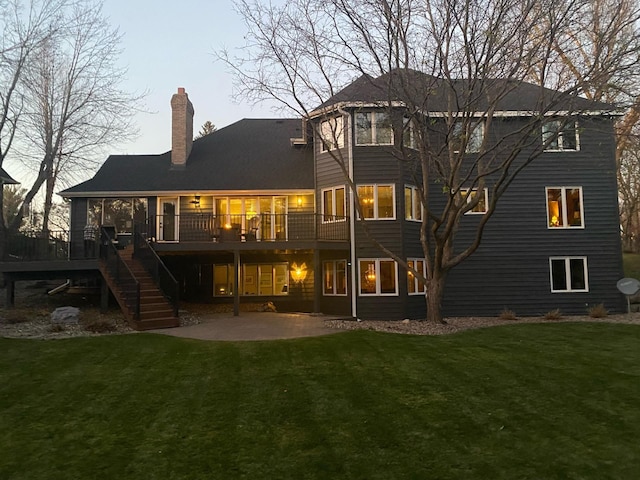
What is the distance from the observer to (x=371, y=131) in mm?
16422

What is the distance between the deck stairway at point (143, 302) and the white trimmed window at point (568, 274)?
13.6 metres

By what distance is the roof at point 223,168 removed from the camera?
18141mm

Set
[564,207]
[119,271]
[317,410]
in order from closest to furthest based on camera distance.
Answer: [317,410] < [119,271] < [564,207]

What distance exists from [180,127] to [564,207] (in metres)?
15.8

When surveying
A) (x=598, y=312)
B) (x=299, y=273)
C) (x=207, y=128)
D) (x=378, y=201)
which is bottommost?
(x=598, y=312)

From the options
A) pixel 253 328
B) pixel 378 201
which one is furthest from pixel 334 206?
pixel 253 328

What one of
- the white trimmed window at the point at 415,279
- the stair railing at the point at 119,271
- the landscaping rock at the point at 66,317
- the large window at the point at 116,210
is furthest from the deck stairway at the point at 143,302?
the white trimmed window at the point at 415,279

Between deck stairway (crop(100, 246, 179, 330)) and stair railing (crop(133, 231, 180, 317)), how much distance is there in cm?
19

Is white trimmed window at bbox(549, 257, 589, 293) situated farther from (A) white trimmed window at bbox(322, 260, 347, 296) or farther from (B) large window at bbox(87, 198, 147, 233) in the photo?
(B) large window at bbox(87, 198, 147, 233)

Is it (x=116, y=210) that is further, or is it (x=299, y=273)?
(x=299, y=273)

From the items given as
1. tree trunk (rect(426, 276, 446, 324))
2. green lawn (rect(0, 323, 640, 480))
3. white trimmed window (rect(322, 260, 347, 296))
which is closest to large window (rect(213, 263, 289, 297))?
white trimmed window (rect(322, 260, 347, 296))

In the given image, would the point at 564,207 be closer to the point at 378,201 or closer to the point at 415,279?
the point at 415,279

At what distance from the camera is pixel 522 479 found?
14.5 ft

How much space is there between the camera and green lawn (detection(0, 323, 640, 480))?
4.73 metres
